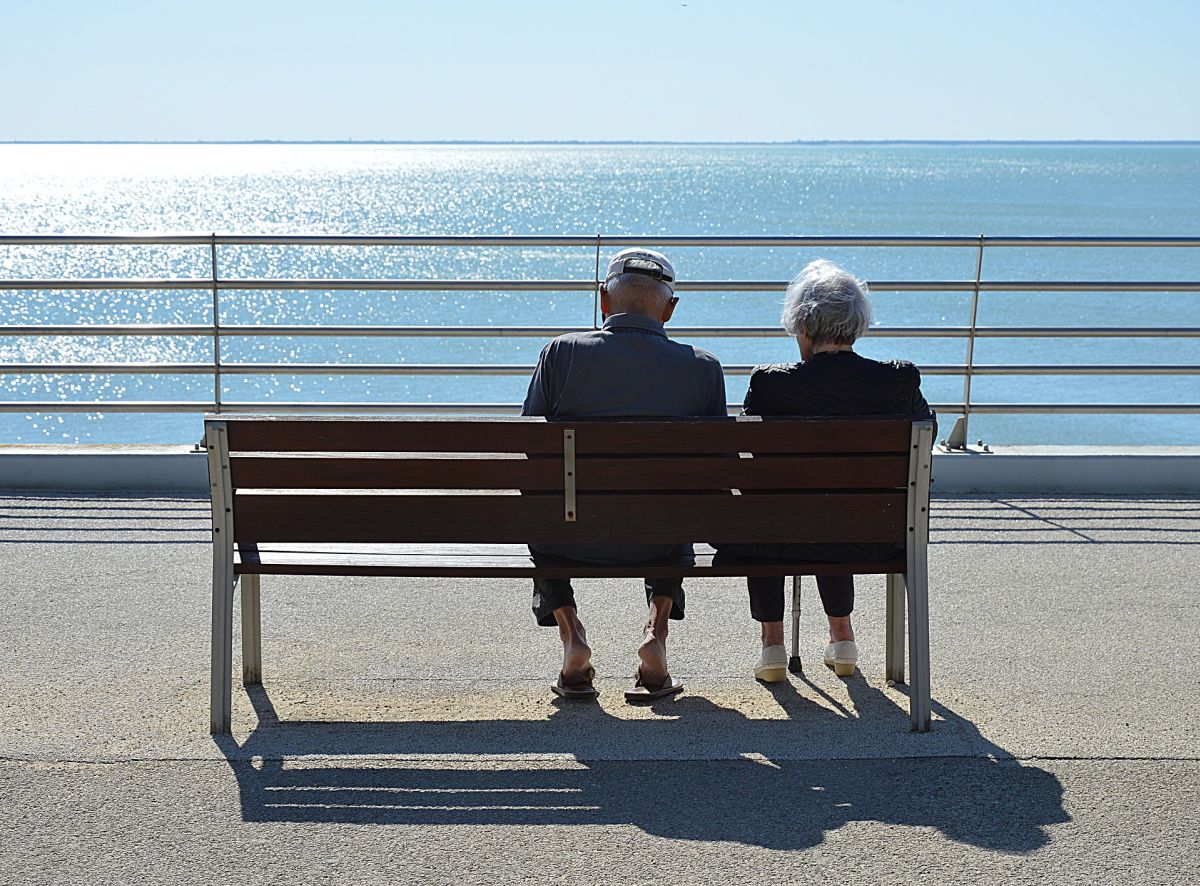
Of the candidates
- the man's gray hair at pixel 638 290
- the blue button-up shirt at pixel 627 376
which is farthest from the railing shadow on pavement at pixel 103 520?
the man's gray hair at pixel 638 290

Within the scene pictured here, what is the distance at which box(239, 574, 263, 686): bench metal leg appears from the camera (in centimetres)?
439

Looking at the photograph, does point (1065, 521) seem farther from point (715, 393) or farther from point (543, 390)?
point (543, 390)

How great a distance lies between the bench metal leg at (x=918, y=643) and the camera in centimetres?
400

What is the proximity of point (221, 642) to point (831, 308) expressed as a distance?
186 centimetres

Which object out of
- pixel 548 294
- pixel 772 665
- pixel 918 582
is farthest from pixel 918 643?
pixel 548 294

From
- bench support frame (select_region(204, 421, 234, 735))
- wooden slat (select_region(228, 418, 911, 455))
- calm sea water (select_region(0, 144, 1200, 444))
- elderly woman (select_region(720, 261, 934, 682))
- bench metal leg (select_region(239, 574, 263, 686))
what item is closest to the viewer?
wooden slat (select_region(228, 418, 911, 455))

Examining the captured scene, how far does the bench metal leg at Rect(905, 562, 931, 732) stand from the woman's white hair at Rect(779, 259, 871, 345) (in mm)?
690

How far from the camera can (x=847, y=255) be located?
2313 inches

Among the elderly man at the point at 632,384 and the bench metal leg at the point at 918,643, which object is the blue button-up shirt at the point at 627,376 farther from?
the bench metal leg at the point at 918,643

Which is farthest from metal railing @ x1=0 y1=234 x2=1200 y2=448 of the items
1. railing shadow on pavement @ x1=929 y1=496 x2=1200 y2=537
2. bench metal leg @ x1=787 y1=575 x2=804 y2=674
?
bench metal leg @ x1=787 y1=575 x2=804 y2=674

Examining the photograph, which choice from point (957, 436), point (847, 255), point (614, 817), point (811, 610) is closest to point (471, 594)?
point (811, 610)

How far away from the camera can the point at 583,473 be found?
3.91m

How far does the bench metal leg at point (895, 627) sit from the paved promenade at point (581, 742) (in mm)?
102

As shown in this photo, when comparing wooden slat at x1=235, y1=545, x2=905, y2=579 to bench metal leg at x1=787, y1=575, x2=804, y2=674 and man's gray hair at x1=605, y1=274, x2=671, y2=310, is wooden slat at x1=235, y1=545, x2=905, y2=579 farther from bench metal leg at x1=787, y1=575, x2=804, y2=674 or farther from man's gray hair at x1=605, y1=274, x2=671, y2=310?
man's gray hair at x1=605, y1=274, x2=671, y2=310
